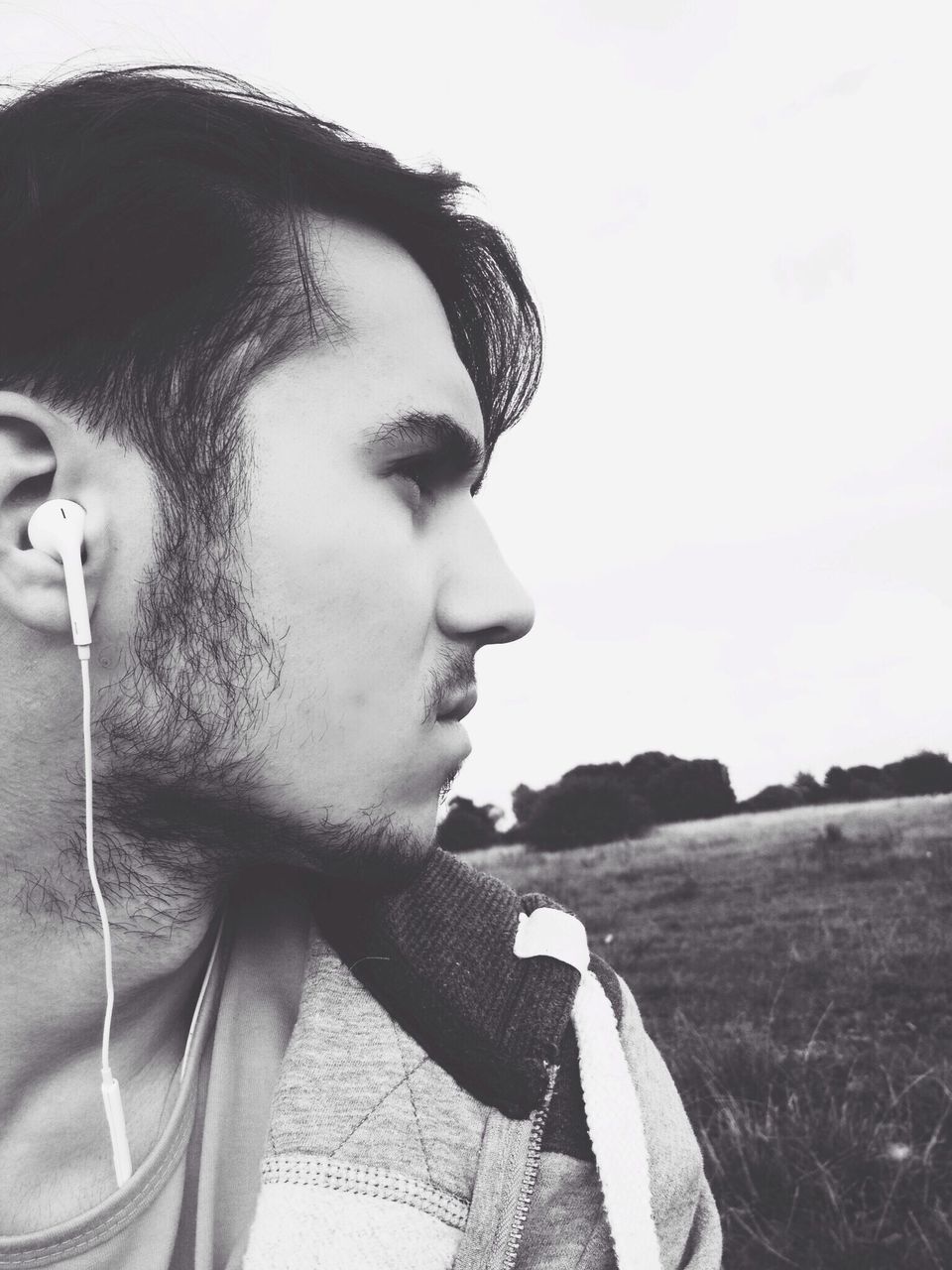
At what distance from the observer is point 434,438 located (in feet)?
5.39

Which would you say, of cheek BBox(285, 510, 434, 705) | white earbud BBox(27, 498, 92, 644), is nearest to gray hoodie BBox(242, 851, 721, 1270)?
cheek BBox(285, 510, 434, 705)

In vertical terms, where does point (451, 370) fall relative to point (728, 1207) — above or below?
above

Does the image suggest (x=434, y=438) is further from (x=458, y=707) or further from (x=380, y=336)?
(x=458, y=707)

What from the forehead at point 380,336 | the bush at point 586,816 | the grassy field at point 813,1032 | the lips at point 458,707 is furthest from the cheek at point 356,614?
the bush at point 586,816

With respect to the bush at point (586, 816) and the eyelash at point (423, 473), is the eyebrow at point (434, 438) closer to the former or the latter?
the eyelash at point (423, 473)

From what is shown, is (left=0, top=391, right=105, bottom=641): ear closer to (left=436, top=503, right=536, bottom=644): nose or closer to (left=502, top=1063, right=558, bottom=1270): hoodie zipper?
(left=436, top=503, right=536, bottom=644): nose

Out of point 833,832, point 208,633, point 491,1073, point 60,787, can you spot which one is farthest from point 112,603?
point 833,832

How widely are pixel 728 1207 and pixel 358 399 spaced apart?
2.21 m

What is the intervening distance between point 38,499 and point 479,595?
2.57 ft

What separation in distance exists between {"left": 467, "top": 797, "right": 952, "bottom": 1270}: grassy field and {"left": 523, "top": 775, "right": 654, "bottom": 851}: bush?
567 cm

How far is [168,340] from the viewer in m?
1.64

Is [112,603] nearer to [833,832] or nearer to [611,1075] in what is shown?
[611,1075]

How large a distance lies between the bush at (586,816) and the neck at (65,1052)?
35.7 feet

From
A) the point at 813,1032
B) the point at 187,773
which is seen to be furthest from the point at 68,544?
the point at 813,1032
